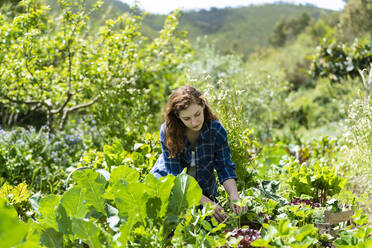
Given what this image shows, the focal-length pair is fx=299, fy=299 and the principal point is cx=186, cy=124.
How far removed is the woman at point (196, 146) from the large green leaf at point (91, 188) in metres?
0.57

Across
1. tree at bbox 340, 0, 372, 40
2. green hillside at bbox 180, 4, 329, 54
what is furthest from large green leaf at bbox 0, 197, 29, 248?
green hillside at bbox 180, 4, 329, 54

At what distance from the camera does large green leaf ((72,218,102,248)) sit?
1020 millimetres

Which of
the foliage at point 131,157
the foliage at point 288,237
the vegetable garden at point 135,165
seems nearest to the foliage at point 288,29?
the vegetable garden at point 135,165

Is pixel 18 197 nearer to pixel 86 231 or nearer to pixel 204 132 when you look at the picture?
pixel 86 231

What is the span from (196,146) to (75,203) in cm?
85

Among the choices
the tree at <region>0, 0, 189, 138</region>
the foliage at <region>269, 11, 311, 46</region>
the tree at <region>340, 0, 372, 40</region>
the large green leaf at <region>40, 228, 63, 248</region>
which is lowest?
the large green leaf at <region>40, 228, 63, 248</region>

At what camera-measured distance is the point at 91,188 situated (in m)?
1.31

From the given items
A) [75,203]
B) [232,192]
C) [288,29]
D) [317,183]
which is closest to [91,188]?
[75,203]

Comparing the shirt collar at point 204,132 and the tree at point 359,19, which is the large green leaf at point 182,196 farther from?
the tree at point 359,19

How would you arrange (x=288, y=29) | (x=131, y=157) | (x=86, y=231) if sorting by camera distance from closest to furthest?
(x=86, y=231) → (x=131, y=157) → (x=288, y=29)

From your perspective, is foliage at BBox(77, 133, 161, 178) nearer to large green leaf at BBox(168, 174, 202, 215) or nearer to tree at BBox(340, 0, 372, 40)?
large green leaf at BBox(168, 174, 202, 215)

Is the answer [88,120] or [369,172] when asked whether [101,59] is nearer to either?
[88,120]

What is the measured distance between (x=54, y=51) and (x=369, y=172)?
325 cm

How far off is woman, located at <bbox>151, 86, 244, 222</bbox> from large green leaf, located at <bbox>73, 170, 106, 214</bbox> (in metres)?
0.57
